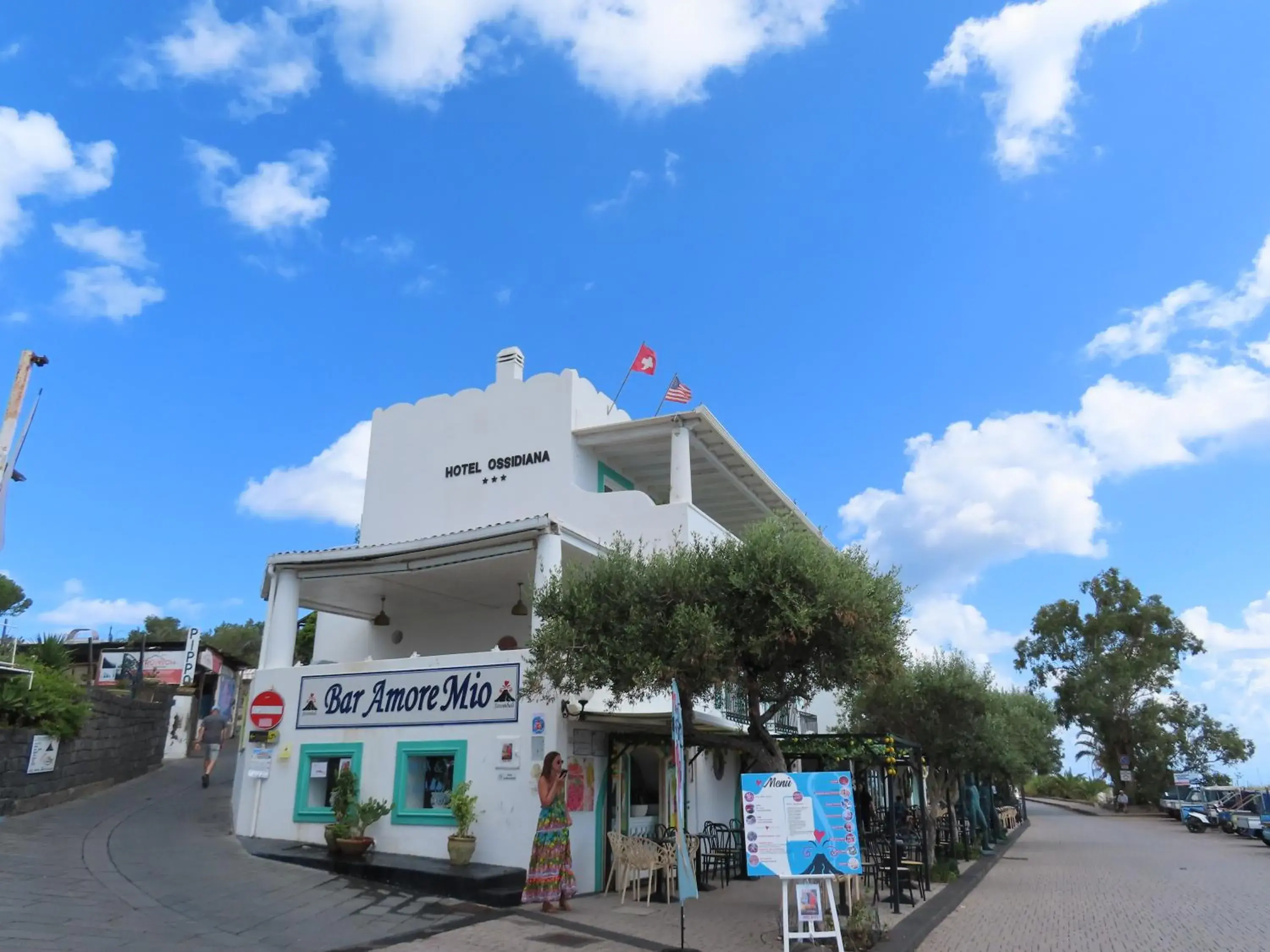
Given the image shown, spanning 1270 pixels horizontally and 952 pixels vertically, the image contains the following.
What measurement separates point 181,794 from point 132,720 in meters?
2.85

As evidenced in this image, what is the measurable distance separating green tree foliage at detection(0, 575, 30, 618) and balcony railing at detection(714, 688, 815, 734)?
122 ft

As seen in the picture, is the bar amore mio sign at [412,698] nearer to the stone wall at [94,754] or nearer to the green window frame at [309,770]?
the green window frame at [309,770]

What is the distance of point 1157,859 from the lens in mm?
21656

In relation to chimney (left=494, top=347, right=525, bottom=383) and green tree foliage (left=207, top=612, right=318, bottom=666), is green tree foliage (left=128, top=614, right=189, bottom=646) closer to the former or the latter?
green tree foliage (left=207, top=612, right=318, bottom=666)

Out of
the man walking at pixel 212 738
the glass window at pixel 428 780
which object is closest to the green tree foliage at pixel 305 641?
the man walking at pixel 212 738

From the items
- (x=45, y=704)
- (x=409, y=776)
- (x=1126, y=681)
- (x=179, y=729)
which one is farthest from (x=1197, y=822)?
(x=45, y=704)

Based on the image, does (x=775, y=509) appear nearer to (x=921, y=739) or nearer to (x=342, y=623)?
(x=921, y=739)

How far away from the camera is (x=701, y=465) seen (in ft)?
64.1

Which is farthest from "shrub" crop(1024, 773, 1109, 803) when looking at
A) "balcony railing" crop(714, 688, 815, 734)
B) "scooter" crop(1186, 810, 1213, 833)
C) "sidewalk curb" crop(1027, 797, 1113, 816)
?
"balcony railing" crop(714, 688, 815, 734)

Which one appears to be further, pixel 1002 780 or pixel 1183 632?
pixel 1183 632

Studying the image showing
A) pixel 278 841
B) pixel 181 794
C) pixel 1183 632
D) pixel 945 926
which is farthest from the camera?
pixel 1183 632

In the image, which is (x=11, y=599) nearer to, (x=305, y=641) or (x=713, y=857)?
(x=305, y=641)

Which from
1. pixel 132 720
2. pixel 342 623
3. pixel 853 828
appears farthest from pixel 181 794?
pixel 853 828

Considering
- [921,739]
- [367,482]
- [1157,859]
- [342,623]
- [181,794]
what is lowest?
[1157,859]
